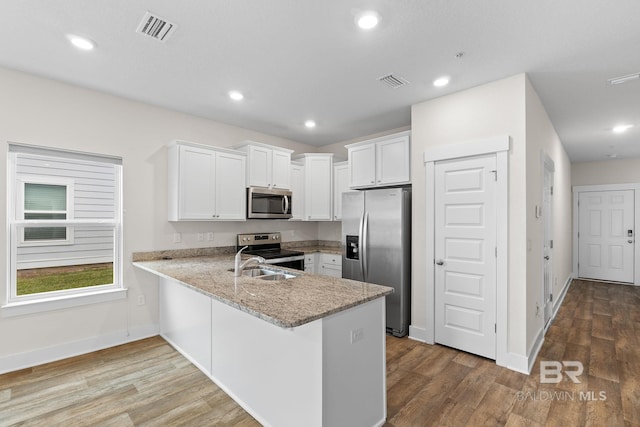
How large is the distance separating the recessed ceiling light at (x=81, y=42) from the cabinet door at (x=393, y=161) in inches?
122

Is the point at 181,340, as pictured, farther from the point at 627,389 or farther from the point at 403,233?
the point at 627,389

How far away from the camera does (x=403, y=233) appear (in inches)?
144

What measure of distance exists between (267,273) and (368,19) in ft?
7.32

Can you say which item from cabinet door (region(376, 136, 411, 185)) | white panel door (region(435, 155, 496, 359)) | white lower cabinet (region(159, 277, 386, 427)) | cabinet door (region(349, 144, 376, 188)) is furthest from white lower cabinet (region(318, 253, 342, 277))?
white lower cabinet (region(159, 277, 386, 427))

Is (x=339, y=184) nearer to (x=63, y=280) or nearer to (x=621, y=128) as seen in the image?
(x=63, y=280)

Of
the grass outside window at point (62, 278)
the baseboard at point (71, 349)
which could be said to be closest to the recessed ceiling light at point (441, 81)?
the grass outside window at point (62, 278)

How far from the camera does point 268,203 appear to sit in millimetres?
4449

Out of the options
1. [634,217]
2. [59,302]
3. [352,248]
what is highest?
[634,217]

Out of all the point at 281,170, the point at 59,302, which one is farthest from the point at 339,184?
the point at 59,302

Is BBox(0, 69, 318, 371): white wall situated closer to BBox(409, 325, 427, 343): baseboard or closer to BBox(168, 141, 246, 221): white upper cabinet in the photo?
BBox(168, 141, 246, 221): white upper cabinet

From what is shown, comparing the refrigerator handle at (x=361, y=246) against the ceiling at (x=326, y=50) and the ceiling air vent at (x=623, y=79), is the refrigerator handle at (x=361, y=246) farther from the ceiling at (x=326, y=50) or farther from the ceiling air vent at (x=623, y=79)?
the ceiling air vent at (x=623, y=79)

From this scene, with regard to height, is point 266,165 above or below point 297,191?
above

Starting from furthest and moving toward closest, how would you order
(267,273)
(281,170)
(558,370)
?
(281,170), (267,273), (558,370)

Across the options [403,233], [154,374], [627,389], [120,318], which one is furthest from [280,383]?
[627,389]
